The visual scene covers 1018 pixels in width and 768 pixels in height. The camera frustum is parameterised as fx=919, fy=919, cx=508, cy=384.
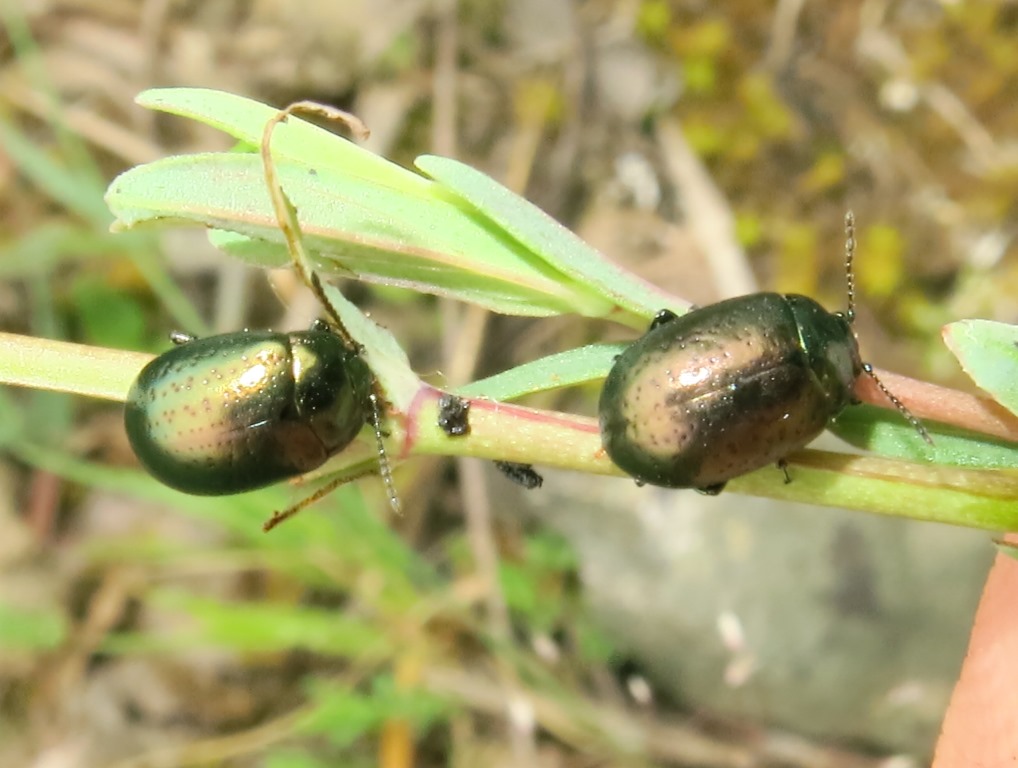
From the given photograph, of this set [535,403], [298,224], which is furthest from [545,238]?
[535,403]

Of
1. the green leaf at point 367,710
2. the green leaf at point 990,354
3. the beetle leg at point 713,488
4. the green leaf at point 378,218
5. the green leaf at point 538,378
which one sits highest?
the green leaf at point 990,354

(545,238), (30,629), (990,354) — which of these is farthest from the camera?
(30,629)

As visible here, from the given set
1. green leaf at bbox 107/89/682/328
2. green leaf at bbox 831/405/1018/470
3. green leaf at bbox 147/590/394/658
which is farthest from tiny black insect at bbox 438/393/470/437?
green leaf at bbox 147/590/394/658

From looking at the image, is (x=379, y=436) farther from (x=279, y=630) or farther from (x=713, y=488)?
(x=279, y=630)

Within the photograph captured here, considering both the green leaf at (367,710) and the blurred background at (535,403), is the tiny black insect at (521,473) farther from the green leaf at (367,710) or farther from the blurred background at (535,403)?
the green leaf at (367,710)

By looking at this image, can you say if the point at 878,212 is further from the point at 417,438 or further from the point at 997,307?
the point at 417,438

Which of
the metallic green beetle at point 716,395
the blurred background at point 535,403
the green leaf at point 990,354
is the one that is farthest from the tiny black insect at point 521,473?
the blurred background at point 535,403
